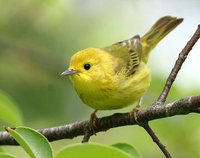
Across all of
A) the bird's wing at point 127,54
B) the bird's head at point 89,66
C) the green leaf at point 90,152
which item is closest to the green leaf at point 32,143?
the green leaf at point 90,152

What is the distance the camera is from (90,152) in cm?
142

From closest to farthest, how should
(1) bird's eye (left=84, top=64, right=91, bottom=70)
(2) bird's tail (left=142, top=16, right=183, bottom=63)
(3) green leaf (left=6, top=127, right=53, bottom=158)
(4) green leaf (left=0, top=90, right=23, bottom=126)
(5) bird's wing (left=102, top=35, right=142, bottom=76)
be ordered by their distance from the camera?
(3) green leaf (left=6, top=127, right=53, bottom=158) < (4) green leaf (left=0, top=90, right=23, bottom=126) < (1) bird's eye (left=84, top=64, right=91, bottom=70) < (5) bird's wing (left=102, top=35, right=142, bottom=76) < (2) bird's tail (left=142, top=16, right=183, bottom=63)

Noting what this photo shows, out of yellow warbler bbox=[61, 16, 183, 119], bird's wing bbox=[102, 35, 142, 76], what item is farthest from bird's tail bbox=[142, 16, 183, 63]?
yellow warbler bbox=[61, 16, 183, 119]

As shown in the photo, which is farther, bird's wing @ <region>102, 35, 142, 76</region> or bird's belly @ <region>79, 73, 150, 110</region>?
bird's wing @ <region>102, 35, 142, 76</region>

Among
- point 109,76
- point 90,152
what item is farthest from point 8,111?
point 109,76

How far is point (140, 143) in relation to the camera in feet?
15.1

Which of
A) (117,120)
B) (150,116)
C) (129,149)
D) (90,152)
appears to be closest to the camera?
(90,152)

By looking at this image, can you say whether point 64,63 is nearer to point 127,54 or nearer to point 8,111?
point 127,54

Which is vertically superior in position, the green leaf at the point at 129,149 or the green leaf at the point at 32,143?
the green leaf at the point at 32,143

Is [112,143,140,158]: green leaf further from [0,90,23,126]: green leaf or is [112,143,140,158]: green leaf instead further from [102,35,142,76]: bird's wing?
[102,35,142,76]: bird's wing

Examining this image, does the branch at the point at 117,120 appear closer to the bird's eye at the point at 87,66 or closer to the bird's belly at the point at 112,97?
the bird's belly at the point at 112,97

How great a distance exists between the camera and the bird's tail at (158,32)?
521cm

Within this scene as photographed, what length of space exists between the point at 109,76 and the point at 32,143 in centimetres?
235

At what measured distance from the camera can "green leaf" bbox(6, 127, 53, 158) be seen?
161 centimetres
